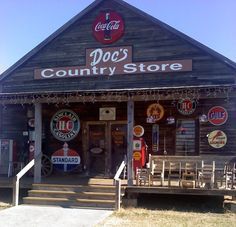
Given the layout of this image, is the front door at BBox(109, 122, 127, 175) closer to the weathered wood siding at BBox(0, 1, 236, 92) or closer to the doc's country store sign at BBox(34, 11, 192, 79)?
the weathered wood siding at BBox(0, 1, 236, 92)

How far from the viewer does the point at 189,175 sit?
39.0ft

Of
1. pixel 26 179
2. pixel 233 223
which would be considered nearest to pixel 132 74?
pixel 26 179

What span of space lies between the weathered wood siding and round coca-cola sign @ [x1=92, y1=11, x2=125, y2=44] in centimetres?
16

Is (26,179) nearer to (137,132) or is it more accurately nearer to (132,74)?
(137,132)

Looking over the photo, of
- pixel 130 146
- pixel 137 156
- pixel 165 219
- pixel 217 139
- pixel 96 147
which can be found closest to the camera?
pixel 165 219

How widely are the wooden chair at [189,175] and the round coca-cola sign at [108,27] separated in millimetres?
5109

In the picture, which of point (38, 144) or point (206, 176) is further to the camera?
point (38, 144)

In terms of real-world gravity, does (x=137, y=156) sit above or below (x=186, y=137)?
below

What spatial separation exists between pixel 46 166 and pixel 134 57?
4.80m

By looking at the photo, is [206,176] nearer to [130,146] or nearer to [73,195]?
[130,146]

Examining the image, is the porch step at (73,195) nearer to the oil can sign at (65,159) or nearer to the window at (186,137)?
the oil can sign at (65,159)

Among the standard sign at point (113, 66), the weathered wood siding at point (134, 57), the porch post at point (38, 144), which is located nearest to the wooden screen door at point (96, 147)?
the weathered wood siding at point (134, 57)

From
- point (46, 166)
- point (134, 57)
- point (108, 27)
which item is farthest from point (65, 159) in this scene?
point (108, 27)

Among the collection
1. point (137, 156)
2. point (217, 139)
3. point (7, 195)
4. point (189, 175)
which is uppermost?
point (217, 139)
